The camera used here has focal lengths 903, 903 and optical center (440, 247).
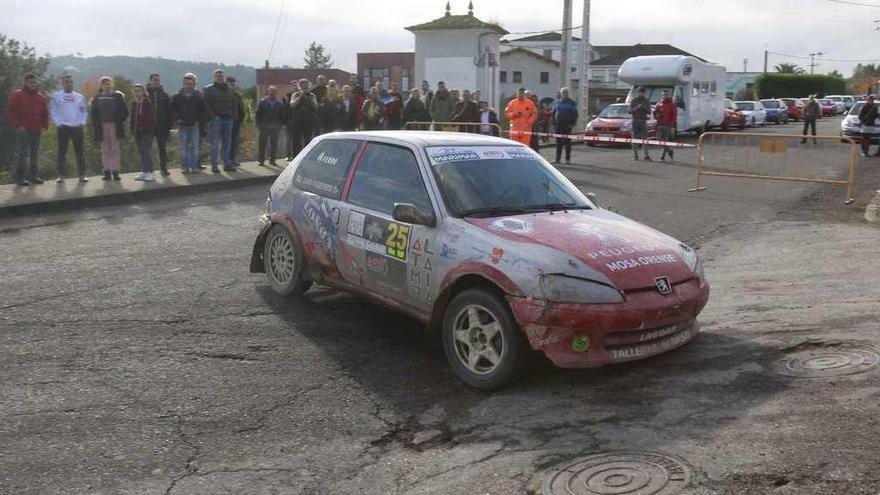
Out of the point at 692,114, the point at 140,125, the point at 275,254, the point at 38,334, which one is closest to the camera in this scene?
the point at 38,334

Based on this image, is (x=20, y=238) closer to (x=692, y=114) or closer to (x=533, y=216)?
(x=533, y=216)

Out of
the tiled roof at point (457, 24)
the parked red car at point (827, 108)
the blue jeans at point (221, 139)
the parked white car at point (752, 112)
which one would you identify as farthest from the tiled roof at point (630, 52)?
the blue jeans at point (221, 139)

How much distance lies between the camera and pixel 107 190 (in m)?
14.4

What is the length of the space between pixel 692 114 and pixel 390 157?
30816 mm

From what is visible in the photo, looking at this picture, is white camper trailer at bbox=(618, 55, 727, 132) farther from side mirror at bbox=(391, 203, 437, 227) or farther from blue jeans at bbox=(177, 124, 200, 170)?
side mirror at bbox=(391, 203, 437, 227)

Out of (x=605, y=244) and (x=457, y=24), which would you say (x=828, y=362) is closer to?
(x=605, y=244)

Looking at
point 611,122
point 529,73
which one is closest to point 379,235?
point 611,122

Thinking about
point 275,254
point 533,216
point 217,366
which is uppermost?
point 533,216

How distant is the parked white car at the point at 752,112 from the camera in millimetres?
49347

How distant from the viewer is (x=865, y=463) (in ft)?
13.6

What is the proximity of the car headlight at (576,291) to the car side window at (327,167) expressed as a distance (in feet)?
7.73

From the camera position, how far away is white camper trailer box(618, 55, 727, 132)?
34.0m

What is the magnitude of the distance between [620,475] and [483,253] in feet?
6.14

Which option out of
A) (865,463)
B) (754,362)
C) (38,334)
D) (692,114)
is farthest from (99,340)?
(692,114)
